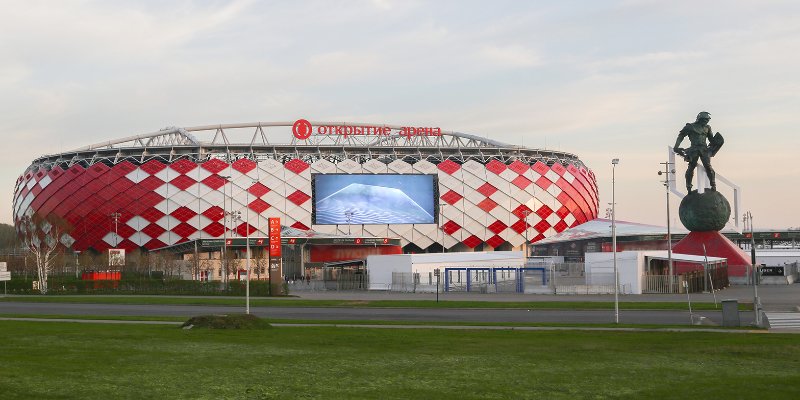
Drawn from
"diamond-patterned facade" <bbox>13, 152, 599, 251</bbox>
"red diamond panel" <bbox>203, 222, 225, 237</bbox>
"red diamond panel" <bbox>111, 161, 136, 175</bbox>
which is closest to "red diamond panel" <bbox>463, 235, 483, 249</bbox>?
"diamond-patterned facade" <bbox>13, 152, 599, 251</bbox>

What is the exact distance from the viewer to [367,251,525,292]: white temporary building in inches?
3118

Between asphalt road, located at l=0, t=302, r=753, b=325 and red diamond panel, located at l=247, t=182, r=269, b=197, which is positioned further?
red diamond panel, located at l=247, t=182, r=269, b=197

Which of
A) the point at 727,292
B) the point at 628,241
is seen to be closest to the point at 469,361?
the point at 727,292

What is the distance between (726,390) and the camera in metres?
18.3

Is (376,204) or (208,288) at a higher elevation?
(376,204)

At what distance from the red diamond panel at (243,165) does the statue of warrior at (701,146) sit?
73.5m

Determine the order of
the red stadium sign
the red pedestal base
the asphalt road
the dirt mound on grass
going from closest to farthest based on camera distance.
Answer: the dirt mound on grass < the asphalt road < the red pedestal base < the red stadium sign

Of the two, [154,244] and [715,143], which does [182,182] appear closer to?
[154,244]

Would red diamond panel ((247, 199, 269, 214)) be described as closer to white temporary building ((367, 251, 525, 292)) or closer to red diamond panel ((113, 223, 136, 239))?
red diamond panel ((113, 223, 136, 239))

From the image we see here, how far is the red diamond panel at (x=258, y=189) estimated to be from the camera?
138m

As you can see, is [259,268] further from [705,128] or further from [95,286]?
[705,128]

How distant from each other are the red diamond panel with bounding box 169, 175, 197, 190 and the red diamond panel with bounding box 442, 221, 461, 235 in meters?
38.9

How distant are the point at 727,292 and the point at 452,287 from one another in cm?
2177

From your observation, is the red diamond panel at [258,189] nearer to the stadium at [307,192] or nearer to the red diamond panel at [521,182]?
the stadium at [307,192]
